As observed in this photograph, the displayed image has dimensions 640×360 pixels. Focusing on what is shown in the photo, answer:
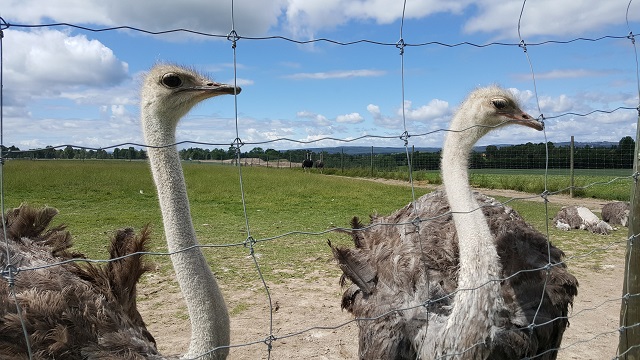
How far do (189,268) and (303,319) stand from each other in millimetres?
2556

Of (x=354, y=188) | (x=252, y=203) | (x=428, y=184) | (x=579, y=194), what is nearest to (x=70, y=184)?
(x=252, y=203)

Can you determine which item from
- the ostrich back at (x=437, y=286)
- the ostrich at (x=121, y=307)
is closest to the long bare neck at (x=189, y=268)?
the ostrich at (x=121, y=307)

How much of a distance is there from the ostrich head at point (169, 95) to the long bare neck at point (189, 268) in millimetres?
131

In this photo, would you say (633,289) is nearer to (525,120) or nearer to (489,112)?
(525,120)

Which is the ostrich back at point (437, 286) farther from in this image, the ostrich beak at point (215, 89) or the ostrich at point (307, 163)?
the ostrich at point (307, 163)

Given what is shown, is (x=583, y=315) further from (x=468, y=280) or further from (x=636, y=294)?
(x=468, y=280)

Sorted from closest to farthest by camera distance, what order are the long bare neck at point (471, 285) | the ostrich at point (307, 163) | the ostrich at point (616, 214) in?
the long bare neck at point (471, 285)
the ostrich at point (616, 214)
the ostrich at point (307, 163)

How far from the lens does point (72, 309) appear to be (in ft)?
8.84

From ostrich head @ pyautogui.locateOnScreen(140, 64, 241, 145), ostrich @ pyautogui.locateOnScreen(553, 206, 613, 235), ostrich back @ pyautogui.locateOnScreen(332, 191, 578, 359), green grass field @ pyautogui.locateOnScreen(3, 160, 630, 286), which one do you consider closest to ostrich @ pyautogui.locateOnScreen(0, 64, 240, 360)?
ostrich head @ pyautogui.locateOnScreen(140, 64, 241, 145)

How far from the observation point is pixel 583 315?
493 cm

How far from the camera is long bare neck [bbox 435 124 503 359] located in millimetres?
2773

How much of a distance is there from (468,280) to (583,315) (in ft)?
8.55

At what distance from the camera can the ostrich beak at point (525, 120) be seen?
3355 millimetres

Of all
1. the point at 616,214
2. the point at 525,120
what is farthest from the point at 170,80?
the point at 616,214
